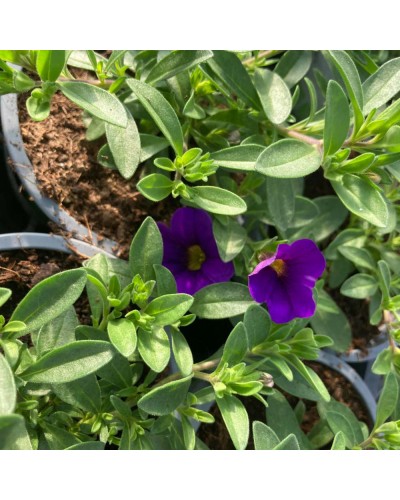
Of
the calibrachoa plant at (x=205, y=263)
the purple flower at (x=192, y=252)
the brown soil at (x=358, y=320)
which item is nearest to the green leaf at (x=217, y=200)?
the calibrachoa plant at (x=205, y=263)

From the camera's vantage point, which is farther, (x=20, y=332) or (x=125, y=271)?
(x=125, y=271)

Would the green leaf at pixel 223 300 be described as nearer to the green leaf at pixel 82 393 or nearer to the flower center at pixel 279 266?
the flower center at pixel 279 266

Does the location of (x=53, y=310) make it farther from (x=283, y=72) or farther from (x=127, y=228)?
(x=283, y=72)

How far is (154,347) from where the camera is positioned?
3.03 ft

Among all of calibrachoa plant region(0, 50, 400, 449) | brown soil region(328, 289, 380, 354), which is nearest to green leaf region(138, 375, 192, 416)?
calibrachoa plant region(0, 50, 400, 449)

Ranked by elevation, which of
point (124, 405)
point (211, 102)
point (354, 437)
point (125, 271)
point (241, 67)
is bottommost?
point (354, 437)

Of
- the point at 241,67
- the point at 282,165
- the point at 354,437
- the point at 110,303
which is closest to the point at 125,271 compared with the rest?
the point at 110,303

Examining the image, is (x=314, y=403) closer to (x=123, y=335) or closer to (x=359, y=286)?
(x=359, y=286)

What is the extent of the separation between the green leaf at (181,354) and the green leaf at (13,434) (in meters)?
0.27

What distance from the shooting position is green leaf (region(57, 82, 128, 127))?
35.3 inches

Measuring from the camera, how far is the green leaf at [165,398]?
2.84ft

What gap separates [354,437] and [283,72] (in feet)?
2.54

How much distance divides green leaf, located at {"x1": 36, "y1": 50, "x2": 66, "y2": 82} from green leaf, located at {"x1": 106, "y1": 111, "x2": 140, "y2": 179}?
0.16 m

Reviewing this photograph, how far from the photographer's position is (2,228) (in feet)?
4.16
